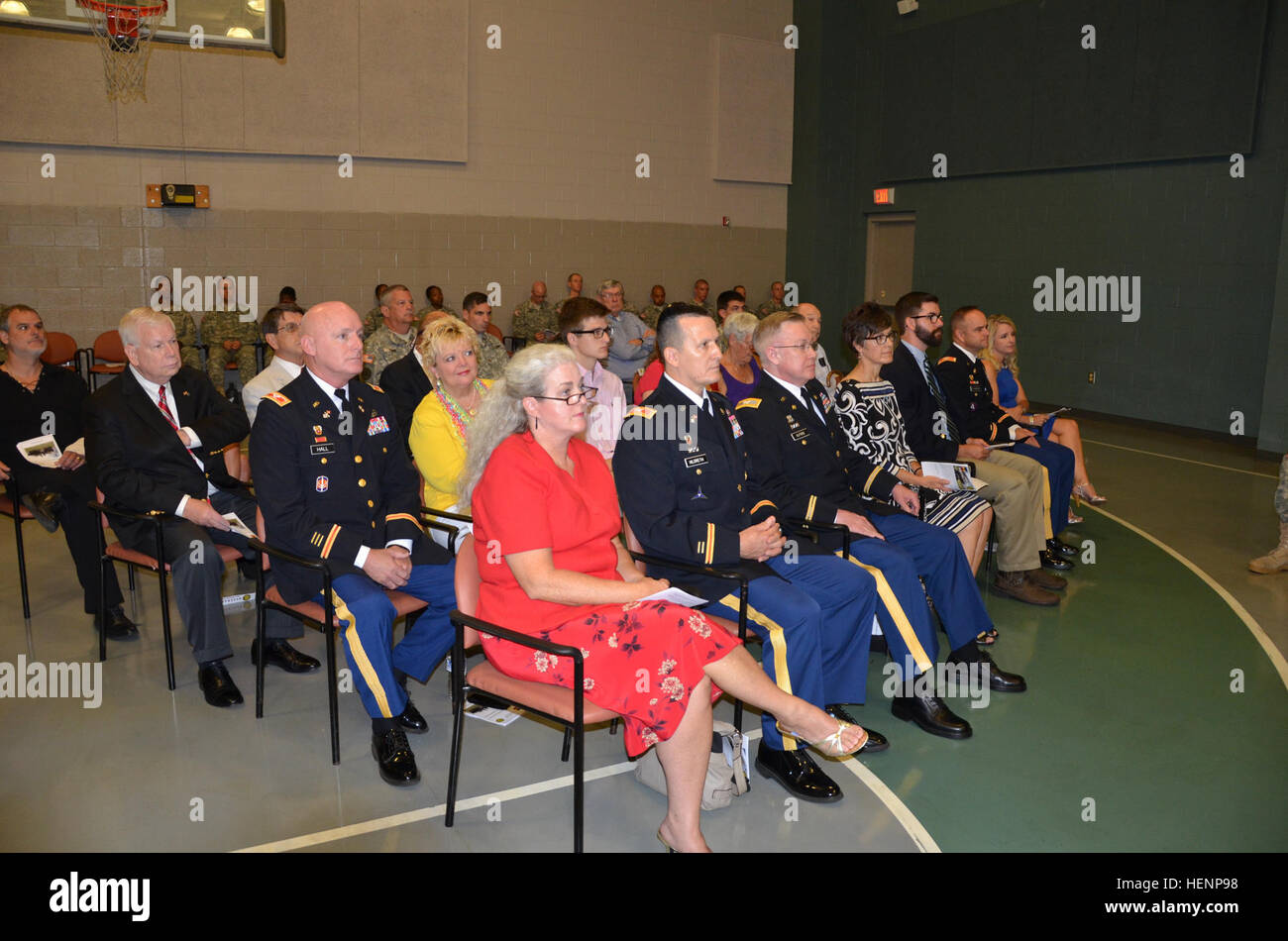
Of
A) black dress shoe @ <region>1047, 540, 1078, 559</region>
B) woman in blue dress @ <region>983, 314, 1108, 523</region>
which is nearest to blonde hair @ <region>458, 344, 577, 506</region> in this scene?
black dress shoe @ <region>1047, 540, 1078, 559</region>

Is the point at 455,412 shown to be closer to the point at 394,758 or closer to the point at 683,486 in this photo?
the point at 683,486

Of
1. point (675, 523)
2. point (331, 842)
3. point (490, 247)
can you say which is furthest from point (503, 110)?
point (331, 842)

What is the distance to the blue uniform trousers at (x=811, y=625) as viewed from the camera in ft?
9.31

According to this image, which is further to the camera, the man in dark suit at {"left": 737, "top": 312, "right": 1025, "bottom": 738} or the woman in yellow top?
the woman in yellow top

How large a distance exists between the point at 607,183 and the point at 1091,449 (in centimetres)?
621

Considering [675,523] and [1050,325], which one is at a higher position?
[1050,325]

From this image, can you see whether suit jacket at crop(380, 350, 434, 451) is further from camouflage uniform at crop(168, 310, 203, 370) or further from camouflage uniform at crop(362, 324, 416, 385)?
camouflage uniform at crop(168, 310, 203, 370)

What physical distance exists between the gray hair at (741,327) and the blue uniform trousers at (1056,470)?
5.78 ft

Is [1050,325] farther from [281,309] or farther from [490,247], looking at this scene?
[281,309]

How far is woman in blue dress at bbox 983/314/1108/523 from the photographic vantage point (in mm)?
5582

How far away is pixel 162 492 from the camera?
3.53 m

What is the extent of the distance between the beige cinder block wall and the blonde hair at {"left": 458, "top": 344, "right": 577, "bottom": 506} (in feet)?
25.5

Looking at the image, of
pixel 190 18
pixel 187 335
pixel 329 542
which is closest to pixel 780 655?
pixel 329 542

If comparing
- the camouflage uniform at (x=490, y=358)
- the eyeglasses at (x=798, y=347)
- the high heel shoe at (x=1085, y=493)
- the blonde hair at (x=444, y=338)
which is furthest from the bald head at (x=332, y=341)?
the high heel shoe at (x=1085, y=493)
